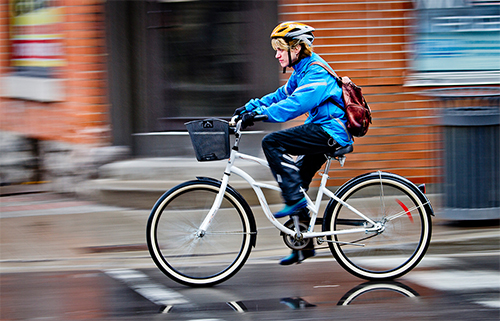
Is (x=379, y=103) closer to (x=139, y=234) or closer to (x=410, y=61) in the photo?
(x=410, y=61)

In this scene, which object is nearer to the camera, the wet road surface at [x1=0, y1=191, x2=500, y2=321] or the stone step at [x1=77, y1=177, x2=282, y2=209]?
the wet road surface at [x1=0, y1=191, x2=500, y2=321]

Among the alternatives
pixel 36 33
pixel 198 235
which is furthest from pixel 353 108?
pixel 36 33

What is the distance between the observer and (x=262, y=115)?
4.16 metres

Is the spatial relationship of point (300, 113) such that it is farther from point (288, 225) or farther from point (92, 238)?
point (92, 238)

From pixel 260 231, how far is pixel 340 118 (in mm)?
2189

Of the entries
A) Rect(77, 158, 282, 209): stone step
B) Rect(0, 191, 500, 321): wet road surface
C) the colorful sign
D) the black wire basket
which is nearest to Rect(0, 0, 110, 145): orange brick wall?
the colorful sign

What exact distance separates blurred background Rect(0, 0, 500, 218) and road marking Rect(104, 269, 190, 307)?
2976mm

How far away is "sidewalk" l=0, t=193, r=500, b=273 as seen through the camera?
5.40 metres

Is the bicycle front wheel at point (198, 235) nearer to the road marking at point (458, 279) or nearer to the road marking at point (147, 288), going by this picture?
the road marking at point (147, 288)

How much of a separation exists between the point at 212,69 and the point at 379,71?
2181 mm

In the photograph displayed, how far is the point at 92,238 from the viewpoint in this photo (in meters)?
6.12

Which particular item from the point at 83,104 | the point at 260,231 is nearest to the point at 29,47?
the point at 83,104

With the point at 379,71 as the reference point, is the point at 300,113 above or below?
below

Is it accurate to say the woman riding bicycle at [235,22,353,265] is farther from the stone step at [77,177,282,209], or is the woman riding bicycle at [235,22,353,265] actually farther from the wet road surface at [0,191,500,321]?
the stone step at [77,177,282,209]
